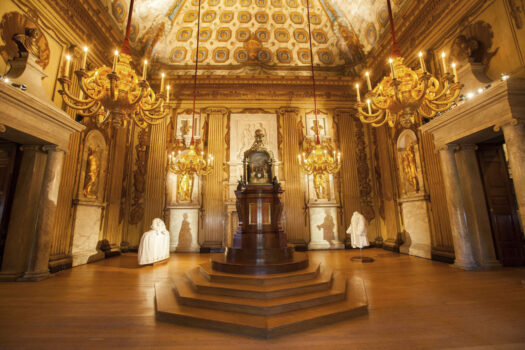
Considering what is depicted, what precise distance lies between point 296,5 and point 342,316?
38.0 ft

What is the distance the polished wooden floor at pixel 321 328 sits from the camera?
236 cm

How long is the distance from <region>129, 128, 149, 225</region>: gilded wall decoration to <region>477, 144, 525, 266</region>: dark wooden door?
440 inches

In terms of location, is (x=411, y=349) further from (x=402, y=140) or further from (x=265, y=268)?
(x=402, y=140)

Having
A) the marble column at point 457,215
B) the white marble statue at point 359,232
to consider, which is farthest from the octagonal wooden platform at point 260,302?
the marble column at point 457,215

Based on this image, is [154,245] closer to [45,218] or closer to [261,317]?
[45,218]

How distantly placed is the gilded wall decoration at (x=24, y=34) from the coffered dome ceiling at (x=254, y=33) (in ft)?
13.8

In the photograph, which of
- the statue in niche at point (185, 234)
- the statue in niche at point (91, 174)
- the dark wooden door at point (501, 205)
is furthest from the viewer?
the statue in niche at point (185, 234)

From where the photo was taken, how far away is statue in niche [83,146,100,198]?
7.05 metres

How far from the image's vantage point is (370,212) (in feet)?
32.0

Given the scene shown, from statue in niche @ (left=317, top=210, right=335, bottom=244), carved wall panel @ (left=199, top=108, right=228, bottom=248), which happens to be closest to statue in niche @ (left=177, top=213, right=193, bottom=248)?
carved wall panel @ (left=199, top=108, right=228, bottom=248)

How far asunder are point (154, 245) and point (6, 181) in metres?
3.46

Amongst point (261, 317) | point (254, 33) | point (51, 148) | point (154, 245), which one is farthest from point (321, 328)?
point (254, 33)

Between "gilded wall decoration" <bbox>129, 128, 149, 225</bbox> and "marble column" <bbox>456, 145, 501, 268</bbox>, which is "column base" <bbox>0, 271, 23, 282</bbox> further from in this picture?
"marble column" <bbox>456, 145, 501, 268</bbox>

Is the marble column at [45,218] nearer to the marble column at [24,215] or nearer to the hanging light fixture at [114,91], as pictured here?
the marble column at [24,215]
